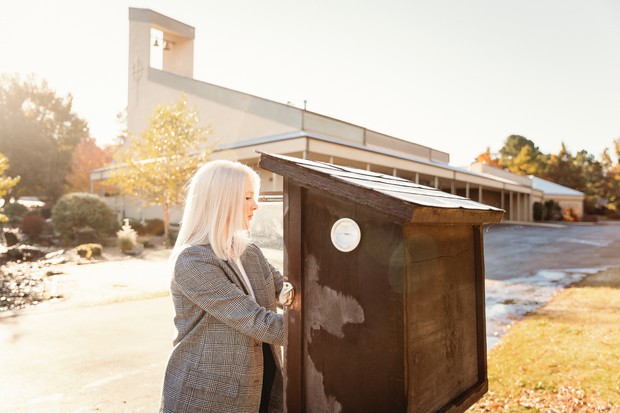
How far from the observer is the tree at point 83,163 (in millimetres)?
35938

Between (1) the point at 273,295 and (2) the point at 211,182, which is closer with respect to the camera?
(2) the point at 211,182

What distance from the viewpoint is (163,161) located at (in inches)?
767

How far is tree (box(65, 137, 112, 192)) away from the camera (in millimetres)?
35938

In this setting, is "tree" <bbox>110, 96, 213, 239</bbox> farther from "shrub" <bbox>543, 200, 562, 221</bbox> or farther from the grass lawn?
"shrub" <bbox>543, 200, 562, 221</bbox>

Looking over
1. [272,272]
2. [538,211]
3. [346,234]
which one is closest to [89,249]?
[272,272]

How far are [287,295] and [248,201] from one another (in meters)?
0.45

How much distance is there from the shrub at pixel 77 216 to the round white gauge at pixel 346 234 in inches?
774

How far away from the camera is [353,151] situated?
63.3ft

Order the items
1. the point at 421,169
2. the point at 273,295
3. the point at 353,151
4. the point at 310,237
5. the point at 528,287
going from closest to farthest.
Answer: the point at 310,237 < the point at 273,295 < the point at 528,287 < the point at 353,151 < the point at 421,169

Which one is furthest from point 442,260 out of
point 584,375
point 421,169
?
point 421,169

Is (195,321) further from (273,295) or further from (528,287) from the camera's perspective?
(528,287)

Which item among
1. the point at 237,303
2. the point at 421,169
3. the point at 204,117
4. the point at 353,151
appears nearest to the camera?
the point at 237,303

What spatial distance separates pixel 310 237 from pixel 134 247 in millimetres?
16493

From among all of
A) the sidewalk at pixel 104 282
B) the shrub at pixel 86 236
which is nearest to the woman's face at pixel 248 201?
the sidewalk at pixel 104 282
